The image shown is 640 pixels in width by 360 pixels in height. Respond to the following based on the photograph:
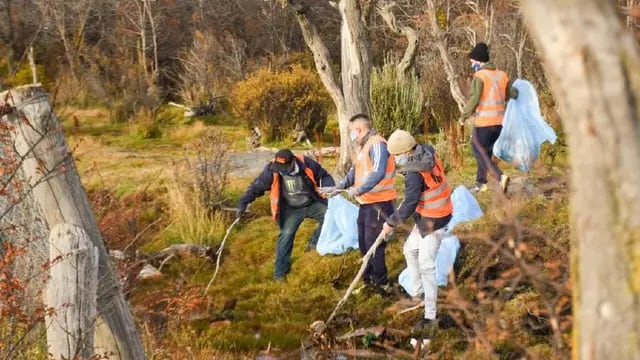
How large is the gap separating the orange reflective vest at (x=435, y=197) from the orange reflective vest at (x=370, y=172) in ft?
2.03

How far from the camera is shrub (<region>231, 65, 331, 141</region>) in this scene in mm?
12562

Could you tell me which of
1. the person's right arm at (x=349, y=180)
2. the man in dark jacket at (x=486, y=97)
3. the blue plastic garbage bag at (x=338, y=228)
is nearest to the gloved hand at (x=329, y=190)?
the person's right arm at (x=349, y=180)

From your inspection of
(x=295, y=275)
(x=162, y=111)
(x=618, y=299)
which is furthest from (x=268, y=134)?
(x=618, y=299)

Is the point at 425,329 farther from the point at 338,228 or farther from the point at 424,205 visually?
the point at 338,228

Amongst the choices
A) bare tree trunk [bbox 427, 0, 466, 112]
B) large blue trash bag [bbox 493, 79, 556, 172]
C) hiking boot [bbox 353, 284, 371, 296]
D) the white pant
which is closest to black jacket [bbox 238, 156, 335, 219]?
hiking boot [bbox 353, 284, 371, 296]

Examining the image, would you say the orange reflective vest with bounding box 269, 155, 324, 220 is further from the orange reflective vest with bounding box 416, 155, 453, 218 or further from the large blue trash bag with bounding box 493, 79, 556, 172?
the large blue trash bag with bounding box 493, 79, 556, 172

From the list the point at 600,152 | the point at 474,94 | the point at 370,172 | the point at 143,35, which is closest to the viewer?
the point at 600,152

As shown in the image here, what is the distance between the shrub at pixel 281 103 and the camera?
41.2 ft

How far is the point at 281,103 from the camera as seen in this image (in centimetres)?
1257

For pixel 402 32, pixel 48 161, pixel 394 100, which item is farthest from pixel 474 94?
pixel 48 161

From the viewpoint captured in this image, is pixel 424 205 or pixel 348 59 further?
pixel 348 59

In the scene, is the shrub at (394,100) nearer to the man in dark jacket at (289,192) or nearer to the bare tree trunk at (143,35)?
the man in dark jacket at (289,192)

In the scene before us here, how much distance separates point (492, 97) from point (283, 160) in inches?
94.7

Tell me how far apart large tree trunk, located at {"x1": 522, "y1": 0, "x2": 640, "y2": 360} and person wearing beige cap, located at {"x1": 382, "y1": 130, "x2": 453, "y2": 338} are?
338 centimetres
